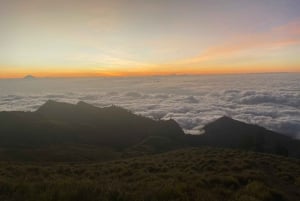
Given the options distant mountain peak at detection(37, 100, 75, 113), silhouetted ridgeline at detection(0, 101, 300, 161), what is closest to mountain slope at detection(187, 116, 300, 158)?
silhouetted ridgeline at detection(0, 101, 300, 161)

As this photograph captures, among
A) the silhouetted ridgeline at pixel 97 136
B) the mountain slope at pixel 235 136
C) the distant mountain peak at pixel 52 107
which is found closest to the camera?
the silhouetted ridgeline at pixel 97 136

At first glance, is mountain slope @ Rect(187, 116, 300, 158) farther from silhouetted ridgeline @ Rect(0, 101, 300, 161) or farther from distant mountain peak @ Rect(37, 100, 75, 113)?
distant mountain peak @ Rect(37, 100, 75, 113)

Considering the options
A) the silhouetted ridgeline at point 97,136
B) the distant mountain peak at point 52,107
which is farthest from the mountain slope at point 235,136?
the distant mountain peak at point 52,107

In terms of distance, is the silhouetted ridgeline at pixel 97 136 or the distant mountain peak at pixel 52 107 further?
the distant mountain peak at pixel 52 107

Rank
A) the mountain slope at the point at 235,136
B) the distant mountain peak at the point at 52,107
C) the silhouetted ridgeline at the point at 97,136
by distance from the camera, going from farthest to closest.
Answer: the mountain slope at the point at 235,136 → the distant mountain peak at the point at 52,107 → the silhouetted ridgeline at the point at 97,136

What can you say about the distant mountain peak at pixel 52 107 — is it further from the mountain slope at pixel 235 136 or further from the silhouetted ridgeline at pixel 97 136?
the mountain slope at pixel 235 136

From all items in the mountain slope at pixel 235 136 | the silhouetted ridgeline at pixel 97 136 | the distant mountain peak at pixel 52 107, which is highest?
the distant mountain peak at pixel 52 107

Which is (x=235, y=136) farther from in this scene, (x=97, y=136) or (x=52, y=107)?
(x=52, y=107)

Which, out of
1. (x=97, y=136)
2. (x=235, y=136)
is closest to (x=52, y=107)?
(x=97, y=136)

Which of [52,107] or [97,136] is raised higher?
[52,107]
